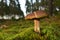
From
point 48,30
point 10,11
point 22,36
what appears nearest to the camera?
point 22,36

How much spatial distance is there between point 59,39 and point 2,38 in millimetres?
2411

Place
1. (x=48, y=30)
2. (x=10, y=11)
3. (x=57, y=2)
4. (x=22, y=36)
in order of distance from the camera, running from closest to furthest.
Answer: (x=22, y=36) < (x=48, y=30) < (x=57, y=2) < (x=10, y=11)

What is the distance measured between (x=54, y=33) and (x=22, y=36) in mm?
1495

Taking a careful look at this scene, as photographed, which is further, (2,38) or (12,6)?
(12,6)

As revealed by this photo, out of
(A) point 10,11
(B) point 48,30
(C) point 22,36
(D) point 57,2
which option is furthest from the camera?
(A) point 10,11

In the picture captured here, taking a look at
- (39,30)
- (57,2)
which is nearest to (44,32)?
(39,30)

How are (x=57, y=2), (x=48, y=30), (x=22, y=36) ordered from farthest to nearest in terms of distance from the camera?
(x=57, y=2), (x=48, y=30), (x=22, y=36)

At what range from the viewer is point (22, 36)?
23.7 feet

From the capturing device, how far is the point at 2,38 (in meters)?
7.34

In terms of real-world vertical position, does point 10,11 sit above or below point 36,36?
below

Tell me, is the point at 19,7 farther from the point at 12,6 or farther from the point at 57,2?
the point at 57,2

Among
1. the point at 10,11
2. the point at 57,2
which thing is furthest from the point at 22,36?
the point at 10,11

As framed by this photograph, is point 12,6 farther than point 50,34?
Yes

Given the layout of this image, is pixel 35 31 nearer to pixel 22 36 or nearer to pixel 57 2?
pixel 22 36
